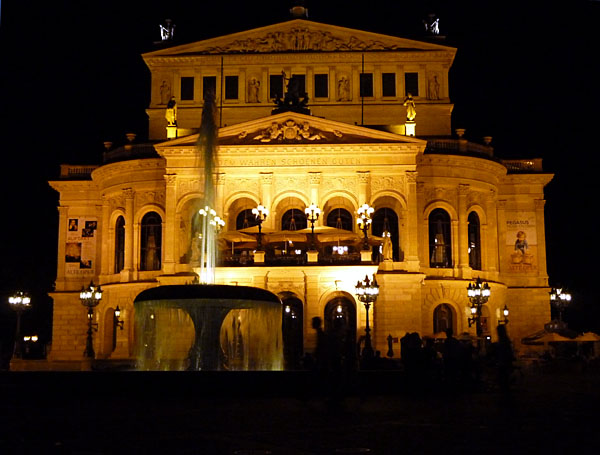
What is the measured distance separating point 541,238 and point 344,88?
14937 millimetres

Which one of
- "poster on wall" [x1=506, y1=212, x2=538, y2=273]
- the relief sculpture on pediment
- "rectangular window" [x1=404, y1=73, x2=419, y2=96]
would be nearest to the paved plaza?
"poster on wall" [x1=506, y1=212, x2=538, y2=273]

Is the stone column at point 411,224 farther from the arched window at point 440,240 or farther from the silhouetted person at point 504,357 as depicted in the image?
the silhouetted person at point 504,357

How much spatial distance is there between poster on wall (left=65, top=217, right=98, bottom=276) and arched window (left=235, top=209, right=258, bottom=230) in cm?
985

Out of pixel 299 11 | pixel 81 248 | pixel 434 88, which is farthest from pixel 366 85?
pixel 81 248

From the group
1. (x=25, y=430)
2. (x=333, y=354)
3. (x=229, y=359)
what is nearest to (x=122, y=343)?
(x=229, y=359)

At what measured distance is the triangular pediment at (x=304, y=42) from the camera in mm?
54031

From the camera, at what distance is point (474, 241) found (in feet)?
170

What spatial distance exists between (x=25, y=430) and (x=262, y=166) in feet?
114

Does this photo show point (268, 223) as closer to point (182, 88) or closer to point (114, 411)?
point (182, 88)

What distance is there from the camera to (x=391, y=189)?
46.7m

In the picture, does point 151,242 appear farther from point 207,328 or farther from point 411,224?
point 207,328

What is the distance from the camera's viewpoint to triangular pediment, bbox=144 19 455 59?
54031mm

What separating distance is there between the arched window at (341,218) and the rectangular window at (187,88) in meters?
12.1

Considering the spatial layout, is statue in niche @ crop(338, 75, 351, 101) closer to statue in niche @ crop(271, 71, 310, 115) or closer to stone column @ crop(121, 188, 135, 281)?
statue in niche @ crop(271, 71, 310, 115)
